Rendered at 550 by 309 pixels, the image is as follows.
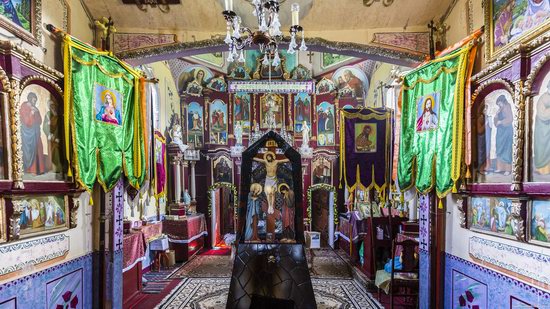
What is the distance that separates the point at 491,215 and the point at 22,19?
547cm

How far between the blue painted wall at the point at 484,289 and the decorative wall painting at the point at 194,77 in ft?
34.9

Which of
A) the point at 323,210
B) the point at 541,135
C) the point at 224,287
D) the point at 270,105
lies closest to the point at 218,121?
the point at 270,105

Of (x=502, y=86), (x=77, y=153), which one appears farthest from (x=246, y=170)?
(x=502, y=86)

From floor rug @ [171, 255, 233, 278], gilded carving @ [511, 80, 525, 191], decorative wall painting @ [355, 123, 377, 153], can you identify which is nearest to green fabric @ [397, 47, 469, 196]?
gilded carving @ [511, 80, 525, 191]

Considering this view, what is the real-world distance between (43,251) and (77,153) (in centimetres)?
117

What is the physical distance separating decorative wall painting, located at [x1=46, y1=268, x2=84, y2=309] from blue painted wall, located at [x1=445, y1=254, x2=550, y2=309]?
15.8ft

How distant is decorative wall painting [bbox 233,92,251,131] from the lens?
13.4 meters

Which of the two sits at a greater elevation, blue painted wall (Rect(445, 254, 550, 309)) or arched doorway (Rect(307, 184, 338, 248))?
blue painted wall (Rect(445, 254, 550, 309))

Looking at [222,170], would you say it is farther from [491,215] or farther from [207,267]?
[491,215]

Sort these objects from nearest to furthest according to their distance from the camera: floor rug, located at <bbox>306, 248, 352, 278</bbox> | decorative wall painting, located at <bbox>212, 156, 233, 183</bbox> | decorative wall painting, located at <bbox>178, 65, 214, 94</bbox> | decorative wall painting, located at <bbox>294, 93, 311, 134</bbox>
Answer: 1. floor rug, located at <bbox>306, 248, 352, 278</bbox>
2. decorative wall painting, located at <bbox>178, 65, 214, 94</bbox>
3. decorative wall painting, located at <bbox>212, 156, 233, 183</bbox>
4. decorative wall painting, located at <bbox>294, 93, 311, 134</bbox>

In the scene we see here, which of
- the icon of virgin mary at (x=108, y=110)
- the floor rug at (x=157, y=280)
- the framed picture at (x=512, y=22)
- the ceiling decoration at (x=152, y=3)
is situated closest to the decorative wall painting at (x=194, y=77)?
the floor rug at (x=157, y=280)

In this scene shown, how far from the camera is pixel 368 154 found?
21.3ft

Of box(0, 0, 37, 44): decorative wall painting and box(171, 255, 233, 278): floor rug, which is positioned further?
box(171, 255, 233, 278): floor rug

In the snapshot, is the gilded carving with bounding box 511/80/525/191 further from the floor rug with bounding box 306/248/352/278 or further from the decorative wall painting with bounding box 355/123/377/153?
the floor rug with bounding box 306/248/352/278
